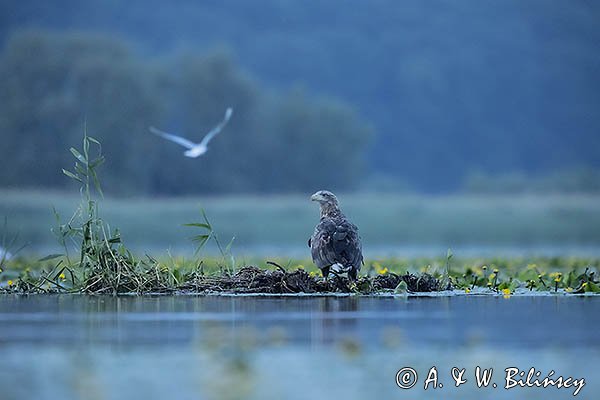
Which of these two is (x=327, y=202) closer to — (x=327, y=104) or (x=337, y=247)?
(x=337, y=247)

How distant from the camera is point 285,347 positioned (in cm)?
1017

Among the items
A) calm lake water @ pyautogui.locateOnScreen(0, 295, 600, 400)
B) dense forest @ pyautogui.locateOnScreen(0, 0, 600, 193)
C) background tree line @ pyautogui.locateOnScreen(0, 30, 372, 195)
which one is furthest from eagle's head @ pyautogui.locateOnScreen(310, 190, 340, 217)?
dense forest @ pyautogui.locateOnScreen(0, 0, 600, 193)

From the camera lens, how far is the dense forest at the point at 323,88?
84750 mm

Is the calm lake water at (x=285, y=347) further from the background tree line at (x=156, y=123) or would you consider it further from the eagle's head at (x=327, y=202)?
the background tree line at (x=156, y=123)

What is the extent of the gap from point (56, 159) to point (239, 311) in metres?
68.3

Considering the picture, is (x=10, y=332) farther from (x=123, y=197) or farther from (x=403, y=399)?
(x=123, y=197)

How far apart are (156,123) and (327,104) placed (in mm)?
15724

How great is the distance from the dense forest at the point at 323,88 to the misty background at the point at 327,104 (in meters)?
0.15

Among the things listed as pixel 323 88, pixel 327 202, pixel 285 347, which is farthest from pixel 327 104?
pixel 285 347

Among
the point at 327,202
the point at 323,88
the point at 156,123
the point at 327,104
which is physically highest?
the point at 323,88

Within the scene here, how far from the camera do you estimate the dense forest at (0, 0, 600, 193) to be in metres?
84.8

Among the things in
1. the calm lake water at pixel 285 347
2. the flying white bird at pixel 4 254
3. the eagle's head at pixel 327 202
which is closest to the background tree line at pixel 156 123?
the flying white bird at pixel 4 254

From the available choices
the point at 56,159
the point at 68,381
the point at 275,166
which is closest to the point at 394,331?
the point at 68,381

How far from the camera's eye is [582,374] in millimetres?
9016
